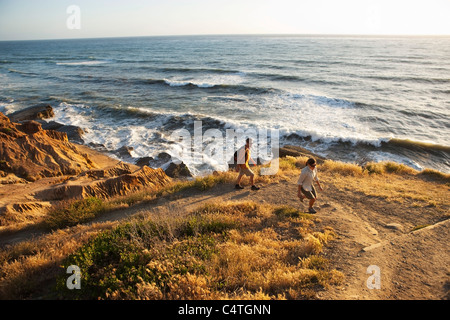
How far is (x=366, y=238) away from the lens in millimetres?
6715

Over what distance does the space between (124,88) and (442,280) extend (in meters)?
37.0

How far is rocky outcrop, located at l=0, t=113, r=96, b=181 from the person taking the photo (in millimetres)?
11289

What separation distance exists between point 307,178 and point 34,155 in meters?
11.6

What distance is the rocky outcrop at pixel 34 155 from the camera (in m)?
11.3

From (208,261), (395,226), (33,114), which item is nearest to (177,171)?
(208,261)

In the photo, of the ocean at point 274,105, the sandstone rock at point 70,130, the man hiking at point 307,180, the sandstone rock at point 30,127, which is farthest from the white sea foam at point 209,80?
the man hiking at point 307,180

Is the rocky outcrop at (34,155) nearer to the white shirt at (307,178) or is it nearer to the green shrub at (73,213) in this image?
the green shrub at (73,213)

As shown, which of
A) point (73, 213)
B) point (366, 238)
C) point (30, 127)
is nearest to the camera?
point (366, 238)

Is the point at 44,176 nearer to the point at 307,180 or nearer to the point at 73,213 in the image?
the point at 73,213

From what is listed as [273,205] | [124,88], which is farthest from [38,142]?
[124,88]

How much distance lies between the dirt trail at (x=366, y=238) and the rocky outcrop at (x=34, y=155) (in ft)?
15.9

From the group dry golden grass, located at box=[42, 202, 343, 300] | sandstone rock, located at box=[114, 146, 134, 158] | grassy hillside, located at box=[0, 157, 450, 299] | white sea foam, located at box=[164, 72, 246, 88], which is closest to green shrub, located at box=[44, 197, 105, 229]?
grassy hillside, located at box=[0, 157, 450, 299]

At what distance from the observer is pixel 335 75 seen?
38.6m
